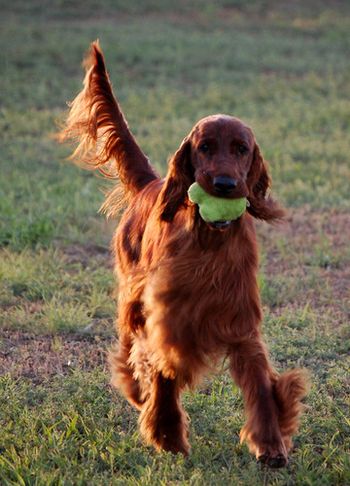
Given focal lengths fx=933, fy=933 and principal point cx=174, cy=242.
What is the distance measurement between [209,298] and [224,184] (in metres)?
0.49

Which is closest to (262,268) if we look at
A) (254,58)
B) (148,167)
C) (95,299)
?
(95,299)

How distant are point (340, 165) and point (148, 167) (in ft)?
17.6

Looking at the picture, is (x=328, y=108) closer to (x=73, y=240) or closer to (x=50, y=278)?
(x=73, y=240)

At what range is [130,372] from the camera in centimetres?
433

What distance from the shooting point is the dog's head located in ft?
11.2

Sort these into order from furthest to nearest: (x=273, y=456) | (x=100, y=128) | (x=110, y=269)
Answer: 1. (x=110, y=269)
2. (x=100, y=128)
3. (x=273, y=456)

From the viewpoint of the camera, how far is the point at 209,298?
11.8 feet

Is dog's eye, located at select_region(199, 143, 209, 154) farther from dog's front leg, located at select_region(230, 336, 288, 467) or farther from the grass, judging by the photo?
the grass

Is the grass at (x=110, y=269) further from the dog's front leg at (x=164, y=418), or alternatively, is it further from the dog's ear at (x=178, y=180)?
the dog's ear at (x=178, y=180)

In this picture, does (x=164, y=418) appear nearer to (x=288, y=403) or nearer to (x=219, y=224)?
(x=288, y=403)

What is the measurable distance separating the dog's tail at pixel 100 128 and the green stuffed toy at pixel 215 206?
1326 millimetres

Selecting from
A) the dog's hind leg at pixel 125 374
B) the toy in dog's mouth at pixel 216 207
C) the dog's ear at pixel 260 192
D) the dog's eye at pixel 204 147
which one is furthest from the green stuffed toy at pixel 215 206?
the dog's hind leg at pixel 125 374

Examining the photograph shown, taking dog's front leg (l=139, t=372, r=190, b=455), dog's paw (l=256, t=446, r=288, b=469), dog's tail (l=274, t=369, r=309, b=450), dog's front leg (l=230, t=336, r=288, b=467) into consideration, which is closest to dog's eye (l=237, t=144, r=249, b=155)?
dog's front leg (l=230, t=336, r=288, b=467)

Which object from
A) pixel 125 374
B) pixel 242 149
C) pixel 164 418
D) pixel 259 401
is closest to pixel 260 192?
pixel 242 149
